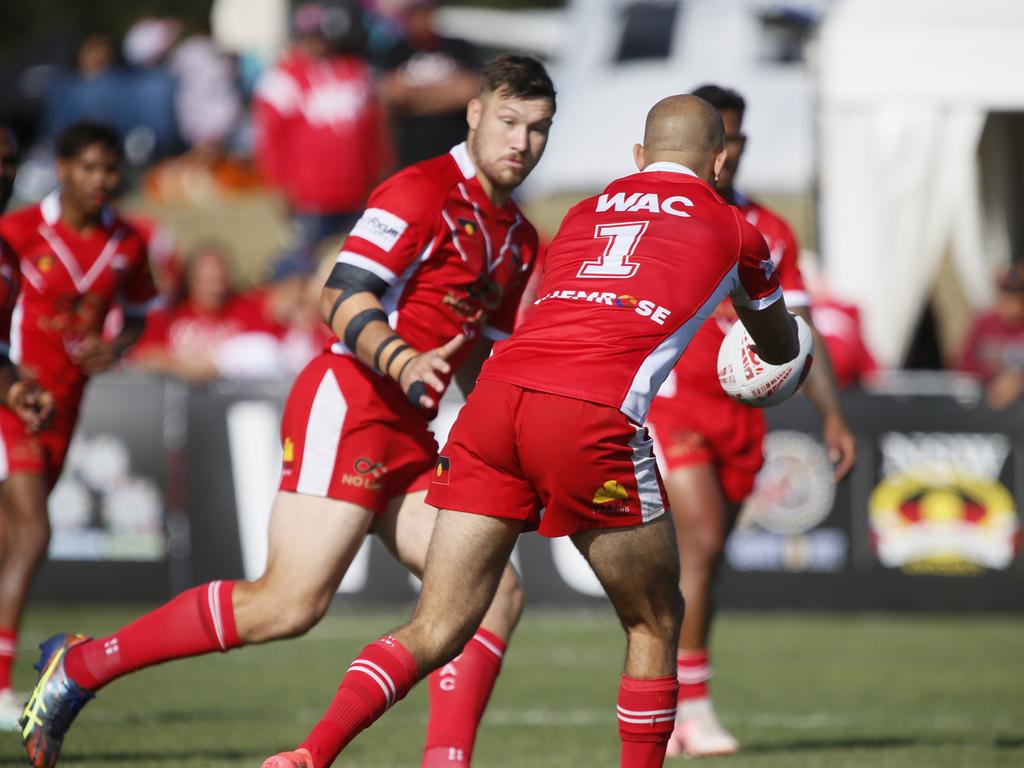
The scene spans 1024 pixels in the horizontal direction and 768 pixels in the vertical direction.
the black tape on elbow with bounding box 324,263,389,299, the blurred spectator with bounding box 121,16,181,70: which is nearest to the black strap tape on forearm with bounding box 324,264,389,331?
the black tape on elbow with bounding box 324,263,389,299

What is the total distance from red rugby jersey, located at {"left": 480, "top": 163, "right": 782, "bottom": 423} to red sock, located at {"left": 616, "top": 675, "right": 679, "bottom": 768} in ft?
2.74

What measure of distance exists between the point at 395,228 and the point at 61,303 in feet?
10.6

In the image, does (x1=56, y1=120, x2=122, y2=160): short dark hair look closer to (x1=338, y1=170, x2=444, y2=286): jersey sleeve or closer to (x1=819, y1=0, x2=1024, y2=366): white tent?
(x1=338, y1=170, x2=444, y2=286): jersey sleeve

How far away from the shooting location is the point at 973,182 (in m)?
15.5

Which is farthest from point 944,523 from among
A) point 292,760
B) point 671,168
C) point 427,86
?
point 292,760

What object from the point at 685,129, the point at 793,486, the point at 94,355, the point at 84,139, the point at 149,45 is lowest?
the point at 793,486

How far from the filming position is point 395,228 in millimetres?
5676

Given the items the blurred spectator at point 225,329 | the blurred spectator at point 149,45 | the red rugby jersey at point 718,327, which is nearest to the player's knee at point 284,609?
the red rugby jersey at point 718,327

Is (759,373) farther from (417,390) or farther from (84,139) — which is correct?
(84,139)

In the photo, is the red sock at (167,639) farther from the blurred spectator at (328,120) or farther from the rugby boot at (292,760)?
the blurred spectator at (328,120)

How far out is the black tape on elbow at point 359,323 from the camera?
5.47 meters

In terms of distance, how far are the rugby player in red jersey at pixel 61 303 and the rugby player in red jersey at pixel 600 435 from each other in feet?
11.0

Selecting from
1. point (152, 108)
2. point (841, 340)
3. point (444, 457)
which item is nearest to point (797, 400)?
point (841, 340)

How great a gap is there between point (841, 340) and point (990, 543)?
6.07 ft
